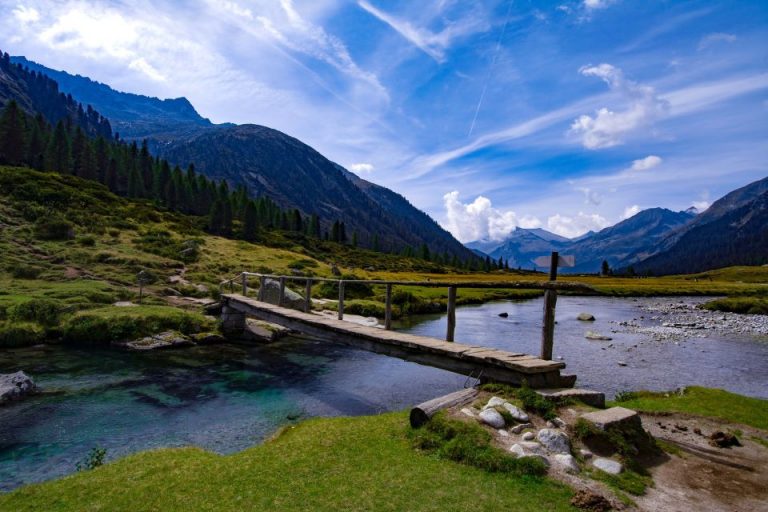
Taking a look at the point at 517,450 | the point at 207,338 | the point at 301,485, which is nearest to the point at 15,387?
the point at 207,338

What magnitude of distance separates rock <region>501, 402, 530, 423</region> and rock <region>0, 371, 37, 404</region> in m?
17.1

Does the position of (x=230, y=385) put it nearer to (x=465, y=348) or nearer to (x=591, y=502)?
(x=465, y=348)

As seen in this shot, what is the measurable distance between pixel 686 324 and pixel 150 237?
64277mm

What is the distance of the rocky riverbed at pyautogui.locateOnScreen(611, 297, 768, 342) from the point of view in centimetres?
3484

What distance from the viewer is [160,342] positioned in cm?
2483

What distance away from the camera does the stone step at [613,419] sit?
8414 mm

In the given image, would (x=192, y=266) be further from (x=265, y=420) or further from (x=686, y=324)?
(x=686, y=324)

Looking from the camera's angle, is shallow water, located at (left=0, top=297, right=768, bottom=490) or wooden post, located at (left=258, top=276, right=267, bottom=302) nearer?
shallow water, located at (left=0, top=297, right=768, bottom=490)

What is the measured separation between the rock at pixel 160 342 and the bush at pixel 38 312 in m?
5.65

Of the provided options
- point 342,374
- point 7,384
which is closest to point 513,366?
point 342,374

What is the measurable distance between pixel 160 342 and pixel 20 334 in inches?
281

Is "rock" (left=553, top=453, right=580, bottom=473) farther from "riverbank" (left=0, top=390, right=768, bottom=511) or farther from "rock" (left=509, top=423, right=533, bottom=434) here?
"rock" (left=509, top=423, right=533, bottom=434)

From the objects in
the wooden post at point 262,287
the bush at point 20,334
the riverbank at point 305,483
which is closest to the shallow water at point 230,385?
the bush at point 20,334

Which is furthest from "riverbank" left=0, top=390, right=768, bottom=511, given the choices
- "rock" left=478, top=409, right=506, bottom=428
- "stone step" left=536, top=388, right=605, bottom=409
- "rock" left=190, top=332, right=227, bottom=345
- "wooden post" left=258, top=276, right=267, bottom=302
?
"wooden post" left=258, top=276, right=267, bottom=302
